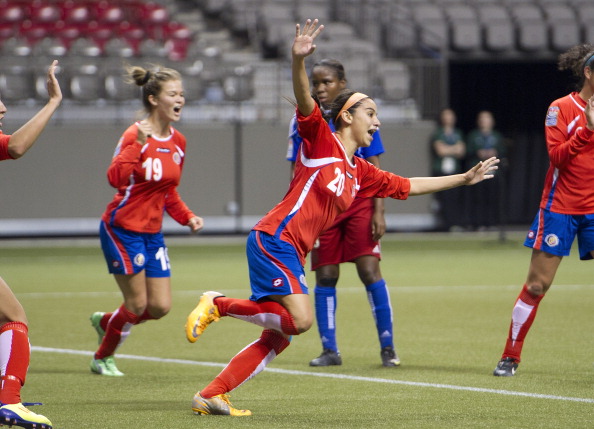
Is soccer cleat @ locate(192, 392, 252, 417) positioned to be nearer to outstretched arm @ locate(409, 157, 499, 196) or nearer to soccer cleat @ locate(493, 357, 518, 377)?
outstretched arm @ locate(409, 157, 499, 196)

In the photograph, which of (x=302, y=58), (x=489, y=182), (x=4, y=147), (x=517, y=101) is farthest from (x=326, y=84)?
(x=517, y=101)

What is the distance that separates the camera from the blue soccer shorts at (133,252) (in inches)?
285

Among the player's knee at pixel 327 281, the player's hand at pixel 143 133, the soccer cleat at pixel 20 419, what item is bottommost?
the player's knee at pixel 327 281

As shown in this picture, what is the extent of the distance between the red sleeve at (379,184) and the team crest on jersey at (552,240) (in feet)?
3.81

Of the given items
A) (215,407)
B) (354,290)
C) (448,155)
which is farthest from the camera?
(448,155)

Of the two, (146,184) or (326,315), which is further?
(326,315)

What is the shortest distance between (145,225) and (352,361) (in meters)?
1.87

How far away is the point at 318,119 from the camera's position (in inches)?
216

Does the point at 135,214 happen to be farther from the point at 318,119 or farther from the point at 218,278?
the point at 218,278

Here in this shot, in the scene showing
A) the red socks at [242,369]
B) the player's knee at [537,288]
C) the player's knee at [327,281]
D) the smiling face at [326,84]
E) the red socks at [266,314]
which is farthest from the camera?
the player's knee at [327,281]

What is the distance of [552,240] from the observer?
6.80 m

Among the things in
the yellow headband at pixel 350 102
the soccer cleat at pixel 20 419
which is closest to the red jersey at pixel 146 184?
the yellow headband at pixel 350 102

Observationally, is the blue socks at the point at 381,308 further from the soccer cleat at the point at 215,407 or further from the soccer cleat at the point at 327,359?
the soccer cleat at the point at 215,407

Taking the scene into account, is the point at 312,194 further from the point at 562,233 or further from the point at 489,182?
the point at 489,182
